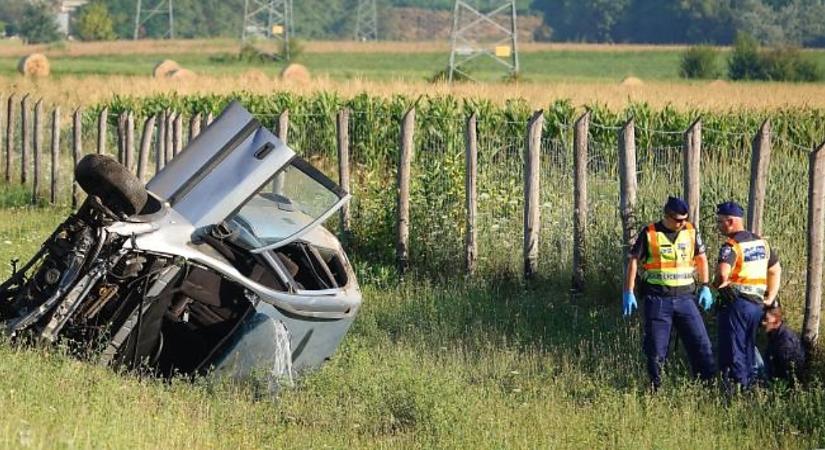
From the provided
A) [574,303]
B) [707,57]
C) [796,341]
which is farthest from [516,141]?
[707,57]

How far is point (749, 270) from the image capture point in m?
11.4

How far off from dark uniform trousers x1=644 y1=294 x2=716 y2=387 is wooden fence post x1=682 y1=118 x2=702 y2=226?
69.6 inches

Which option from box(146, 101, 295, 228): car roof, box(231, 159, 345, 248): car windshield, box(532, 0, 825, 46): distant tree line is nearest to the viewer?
box(146, 101, 295, 228): car roof

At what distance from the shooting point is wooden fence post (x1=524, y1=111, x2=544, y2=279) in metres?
15.4

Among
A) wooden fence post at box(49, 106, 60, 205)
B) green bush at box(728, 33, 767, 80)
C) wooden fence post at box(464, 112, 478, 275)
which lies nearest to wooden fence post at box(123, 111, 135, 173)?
wooden fence post at box(49, 106, 60, 205)

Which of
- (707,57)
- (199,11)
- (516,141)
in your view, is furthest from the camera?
(199,11)

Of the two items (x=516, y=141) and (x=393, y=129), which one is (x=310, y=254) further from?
(x=393, y=129)

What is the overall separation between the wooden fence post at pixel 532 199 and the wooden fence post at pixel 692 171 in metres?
2.38

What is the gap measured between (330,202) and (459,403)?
168cm

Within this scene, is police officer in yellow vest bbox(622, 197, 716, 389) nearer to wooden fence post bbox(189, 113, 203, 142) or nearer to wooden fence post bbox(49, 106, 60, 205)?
wooden fence post bbox(189, 113, 203, 142)

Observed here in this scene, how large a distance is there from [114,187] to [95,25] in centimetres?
11397

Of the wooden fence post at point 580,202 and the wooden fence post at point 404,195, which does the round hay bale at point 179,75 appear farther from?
the wooden fence post at point 580,202

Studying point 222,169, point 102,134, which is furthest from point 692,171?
point 102,134

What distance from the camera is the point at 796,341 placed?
38.2 ft
